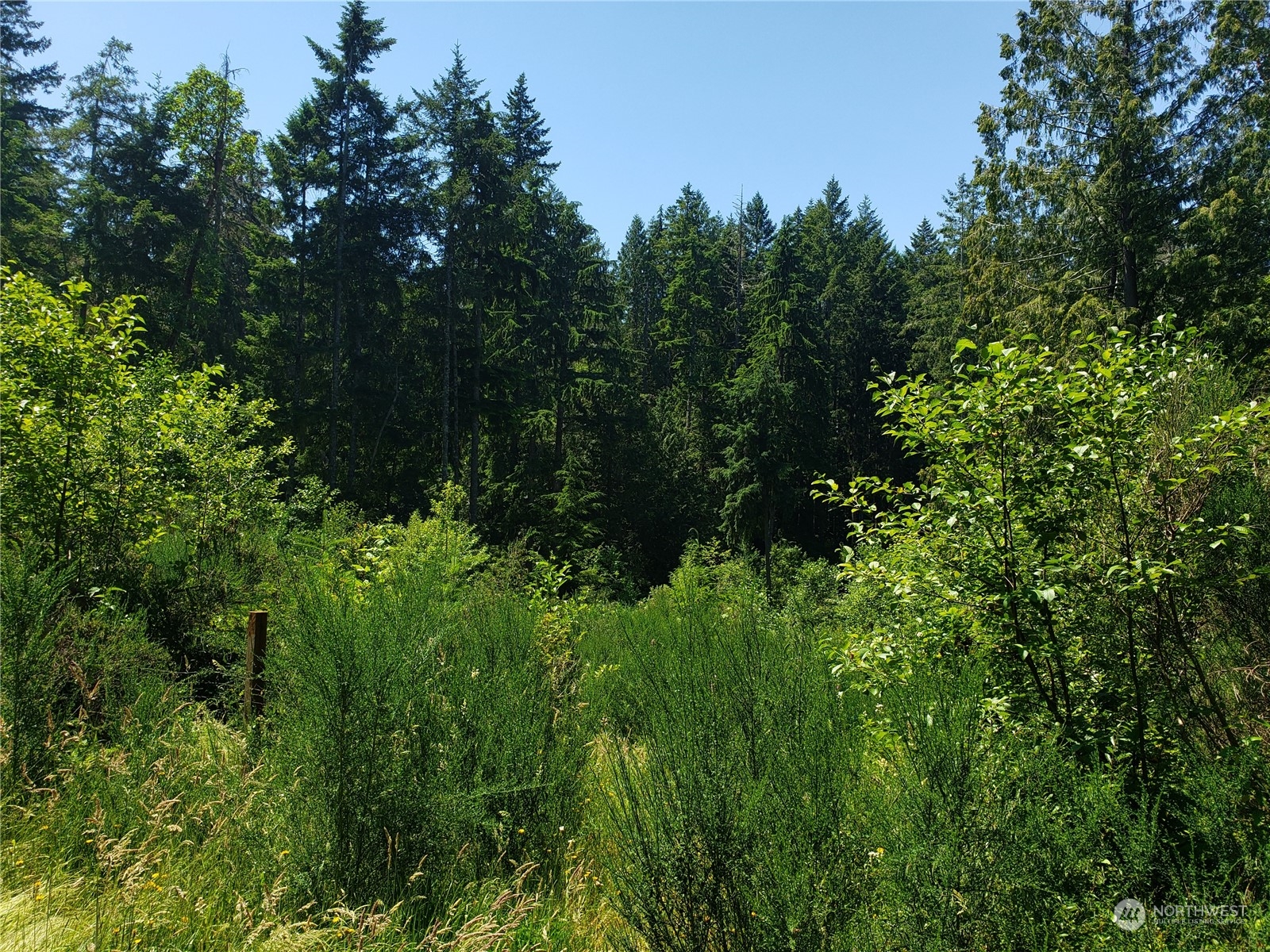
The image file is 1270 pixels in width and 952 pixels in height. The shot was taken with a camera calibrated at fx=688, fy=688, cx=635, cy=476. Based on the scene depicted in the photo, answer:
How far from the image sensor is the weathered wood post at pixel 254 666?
4160 millimetres

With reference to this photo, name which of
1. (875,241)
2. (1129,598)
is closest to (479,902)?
(1129,598)

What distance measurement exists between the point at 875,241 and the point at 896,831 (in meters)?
48.1

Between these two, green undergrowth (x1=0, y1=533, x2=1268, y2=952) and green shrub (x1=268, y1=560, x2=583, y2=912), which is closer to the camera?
green undergrowth (x1=0, y1=533, x2=1268, y2=952)

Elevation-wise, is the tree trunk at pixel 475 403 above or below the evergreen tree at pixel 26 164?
below

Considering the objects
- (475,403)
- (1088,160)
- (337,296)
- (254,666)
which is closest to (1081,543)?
(254,666)

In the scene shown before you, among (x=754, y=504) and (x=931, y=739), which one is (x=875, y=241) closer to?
(x=754, y=504)

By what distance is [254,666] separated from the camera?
4.22m

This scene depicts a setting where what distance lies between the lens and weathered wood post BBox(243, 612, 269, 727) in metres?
4.16

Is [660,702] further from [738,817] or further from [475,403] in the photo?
[475,403]

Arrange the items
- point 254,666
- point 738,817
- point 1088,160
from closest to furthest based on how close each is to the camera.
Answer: point 738,817 < point 254,666 < point 1088,160

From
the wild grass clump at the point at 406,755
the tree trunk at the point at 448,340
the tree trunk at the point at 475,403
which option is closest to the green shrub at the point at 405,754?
the wild grass clump at the point at 406,755

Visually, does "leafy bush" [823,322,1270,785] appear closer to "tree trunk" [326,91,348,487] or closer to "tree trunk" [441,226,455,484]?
"tree trunk" [441,226,455,484]

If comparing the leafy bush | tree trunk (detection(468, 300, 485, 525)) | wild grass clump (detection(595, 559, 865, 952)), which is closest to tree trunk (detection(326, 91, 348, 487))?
tree trunk (detection(468, 300, 485, 525))

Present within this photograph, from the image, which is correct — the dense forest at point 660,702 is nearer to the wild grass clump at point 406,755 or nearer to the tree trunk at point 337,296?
the wild grass clump at point 406,755
